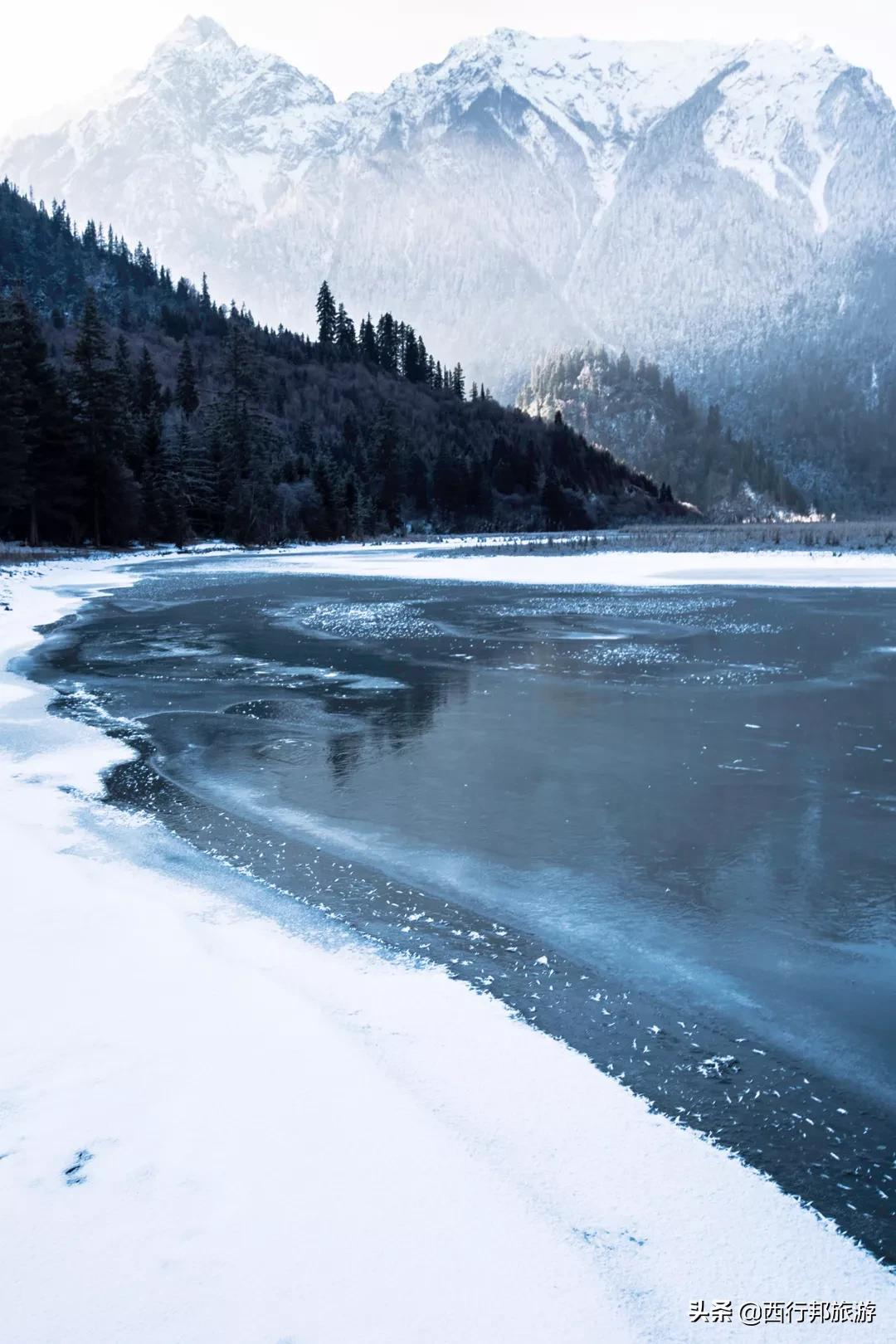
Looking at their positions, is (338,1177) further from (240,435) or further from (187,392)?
(187,392)

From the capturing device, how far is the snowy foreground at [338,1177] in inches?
128

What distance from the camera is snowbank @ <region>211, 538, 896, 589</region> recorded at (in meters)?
43.2

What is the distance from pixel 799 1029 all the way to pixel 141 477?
253 feet

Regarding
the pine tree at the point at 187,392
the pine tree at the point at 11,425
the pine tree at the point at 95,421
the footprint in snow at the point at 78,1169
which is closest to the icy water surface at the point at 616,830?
the footprint in snow at the point at 78,1169

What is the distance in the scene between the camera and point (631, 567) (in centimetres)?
5200

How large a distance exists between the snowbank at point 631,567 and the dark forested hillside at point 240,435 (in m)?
12.3

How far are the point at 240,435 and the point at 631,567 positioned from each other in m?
56.2

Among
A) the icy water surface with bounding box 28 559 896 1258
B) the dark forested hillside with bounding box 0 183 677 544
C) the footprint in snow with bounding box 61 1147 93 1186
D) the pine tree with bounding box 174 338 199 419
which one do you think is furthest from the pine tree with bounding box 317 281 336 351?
the footprint in snow with bounding box 61 1147 93 1186

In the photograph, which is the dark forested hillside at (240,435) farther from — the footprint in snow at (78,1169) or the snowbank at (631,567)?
the footprint in snow at (78,1169)

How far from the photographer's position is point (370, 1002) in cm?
535

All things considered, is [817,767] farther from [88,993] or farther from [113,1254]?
[113,1254]

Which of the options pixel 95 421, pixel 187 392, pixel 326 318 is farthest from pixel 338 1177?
pixel 326 318

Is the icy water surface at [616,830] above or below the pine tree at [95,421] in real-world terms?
below

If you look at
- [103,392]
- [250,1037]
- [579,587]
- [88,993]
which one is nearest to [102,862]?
[88,993]
